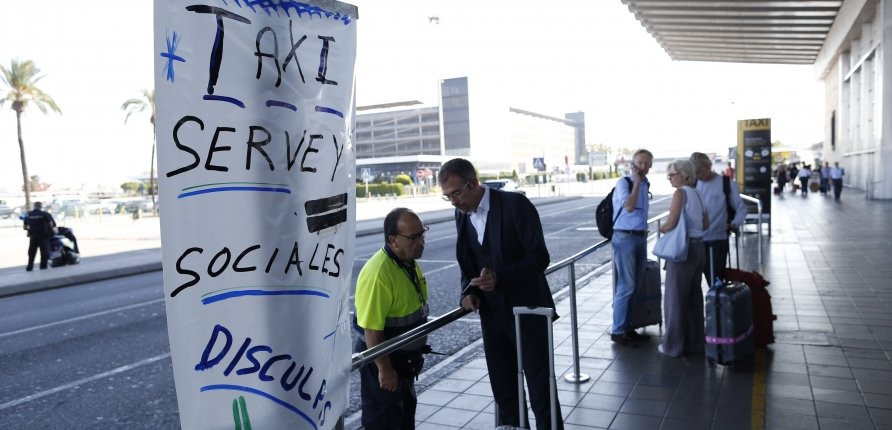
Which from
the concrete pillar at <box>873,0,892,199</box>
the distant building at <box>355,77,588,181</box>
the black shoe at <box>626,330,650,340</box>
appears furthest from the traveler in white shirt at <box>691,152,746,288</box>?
the distant building at <box>355,77,588,181</box>

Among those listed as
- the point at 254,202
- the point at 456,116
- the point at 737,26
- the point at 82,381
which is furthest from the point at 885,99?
the point at 456,116

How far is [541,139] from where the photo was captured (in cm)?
15300

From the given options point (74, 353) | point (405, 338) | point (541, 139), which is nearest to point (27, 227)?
point (74, 353)

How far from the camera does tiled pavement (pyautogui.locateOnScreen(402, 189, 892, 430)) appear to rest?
4.25 meters

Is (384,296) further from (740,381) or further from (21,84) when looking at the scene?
(21,84)

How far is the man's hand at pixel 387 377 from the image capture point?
115 inches

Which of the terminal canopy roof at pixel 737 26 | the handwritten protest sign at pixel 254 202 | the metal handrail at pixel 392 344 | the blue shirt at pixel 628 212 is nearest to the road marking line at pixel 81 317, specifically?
the blue shirt at pixel 628 212

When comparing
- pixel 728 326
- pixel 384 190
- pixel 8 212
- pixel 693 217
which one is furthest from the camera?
pixel 384 190

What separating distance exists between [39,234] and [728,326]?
1617 cm

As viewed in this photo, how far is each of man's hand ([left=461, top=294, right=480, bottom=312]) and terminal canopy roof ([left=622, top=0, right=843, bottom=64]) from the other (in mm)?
24773

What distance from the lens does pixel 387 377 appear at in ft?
9.57

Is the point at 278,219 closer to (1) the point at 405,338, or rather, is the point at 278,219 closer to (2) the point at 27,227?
(1) the point at 405,338

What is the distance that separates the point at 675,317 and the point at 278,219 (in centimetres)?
469

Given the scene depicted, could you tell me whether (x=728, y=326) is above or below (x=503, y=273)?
below
